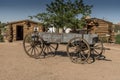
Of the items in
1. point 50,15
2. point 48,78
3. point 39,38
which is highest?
point 50,15

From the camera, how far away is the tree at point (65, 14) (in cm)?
2335

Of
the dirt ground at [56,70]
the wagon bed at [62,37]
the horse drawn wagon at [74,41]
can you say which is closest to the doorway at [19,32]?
the horse drawn wagon at [74,41]

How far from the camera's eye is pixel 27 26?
101 ft

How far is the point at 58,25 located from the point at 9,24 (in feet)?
28.1

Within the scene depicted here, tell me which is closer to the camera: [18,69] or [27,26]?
[18,69]

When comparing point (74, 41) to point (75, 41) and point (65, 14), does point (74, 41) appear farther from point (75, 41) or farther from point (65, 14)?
point (65, 14)

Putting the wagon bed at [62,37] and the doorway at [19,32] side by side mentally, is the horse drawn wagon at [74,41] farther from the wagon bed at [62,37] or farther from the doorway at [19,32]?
the doorway at [19,32]

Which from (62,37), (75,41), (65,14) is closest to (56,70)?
(75,41)

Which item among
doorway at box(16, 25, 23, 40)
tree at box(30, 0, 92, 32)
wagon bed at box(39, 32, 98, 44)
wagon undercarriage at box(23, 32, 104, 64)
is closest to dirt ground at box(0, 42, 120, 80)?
wagon undercarriage at box(23, 32, 104, 64)

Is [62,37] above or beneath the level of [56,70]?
above

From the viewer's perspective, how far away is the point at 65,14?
76.5 ft

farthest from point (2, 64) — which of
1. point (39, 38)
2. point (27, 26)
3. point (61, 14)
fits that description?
point (27, 26)

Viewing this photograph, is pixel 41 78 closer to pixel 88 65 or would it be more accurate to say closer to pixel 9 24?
pixel 88 65

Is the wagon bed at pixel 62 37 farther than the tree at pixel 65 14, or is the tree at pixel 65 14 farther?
the tree at pixel 65 14
